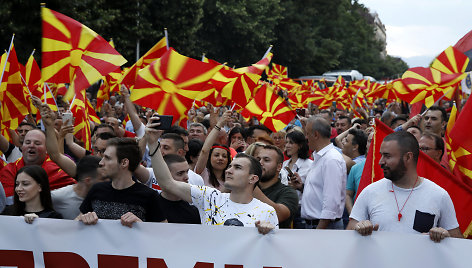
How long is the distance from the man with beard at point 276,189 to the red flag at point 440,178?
2.13 feet

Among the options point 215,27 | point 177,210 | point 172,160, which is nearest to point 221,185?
point 172,160

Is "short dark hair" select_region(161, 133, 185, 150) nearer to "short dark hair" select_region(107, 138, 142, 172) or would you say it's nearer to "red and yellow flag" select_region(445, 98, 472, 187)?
"short dark hair" select_region(107, 138, 142, 172)

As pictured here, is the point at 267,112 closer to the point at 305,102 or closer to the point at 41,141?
the point at 41,141

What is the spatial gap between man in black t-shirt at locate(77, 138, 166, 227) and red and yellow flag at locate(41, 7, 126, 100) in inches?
108

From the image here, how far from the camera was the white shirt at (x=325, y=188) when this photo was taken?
592 centimetres

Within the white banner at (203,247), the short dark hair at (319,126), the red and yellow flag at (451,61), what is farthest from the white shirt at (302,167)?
the red and yellow flag at (451,61)

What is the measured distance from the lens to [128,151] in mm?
4875

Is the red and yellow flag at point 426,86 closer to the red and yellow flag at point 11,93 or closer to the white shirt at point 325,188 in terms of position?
the white shirt at point 325,188

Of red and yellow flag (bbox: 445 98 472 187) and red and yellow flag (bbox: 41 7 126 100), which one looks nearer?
red and yellow flag (bbox: 445 98 472 187)

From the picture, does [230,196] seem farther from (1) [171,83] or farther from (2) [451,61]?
(2) [451,61]

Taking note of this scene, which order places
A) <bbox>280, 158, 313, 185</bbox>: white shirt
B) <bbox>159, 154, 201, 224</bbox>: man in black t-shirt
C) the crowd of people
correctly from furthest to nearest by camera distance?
<bbox>280, 158, 313, 185</bbox>: white shirt, <bbox>159, 154, 201, 224</bbox>: man in black t-shirt, the crowd of people

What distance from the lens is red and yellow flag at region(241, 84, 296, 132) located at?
9672mm

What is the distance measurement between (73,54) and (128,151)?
3.06 m

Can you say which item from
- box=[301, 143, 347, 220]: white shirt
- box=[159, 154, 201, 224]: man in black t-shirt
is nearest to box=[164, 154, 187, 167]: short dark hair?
box=[159, 154, 201, 224]: man in black t-shirt
